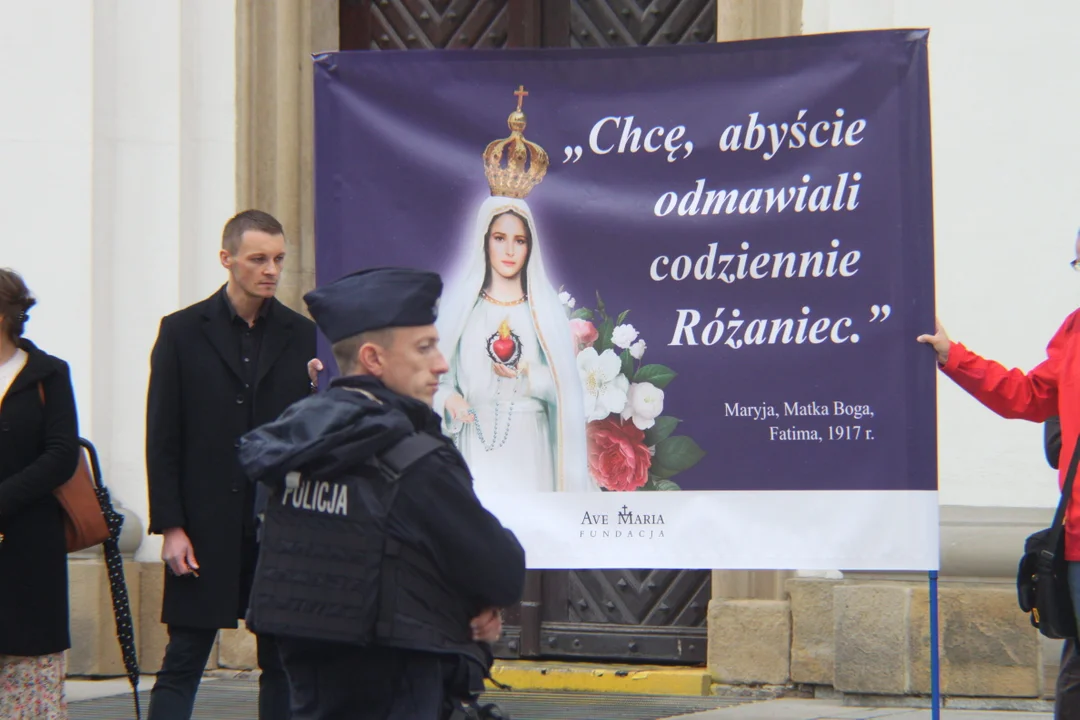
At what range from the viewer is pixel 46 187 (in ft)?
25.6

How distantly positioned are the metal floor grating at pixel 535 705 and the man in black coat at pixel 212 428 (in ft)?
5.64

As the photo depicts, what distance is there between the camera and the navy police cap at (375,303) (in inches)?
118

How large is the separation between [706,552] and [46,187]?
4.14 m

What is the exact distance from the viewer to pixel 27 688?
5.33 metres

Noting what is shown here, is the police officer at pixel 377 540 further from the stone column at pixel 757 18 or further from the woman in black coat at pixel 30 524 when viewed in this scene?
the stone column at pixel 757 18

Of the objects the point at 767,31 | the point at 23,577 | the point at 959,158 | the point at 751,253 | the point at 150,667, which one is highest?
the point at 767,31

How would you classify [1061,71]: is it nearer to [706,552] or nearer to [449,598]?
[706,552]

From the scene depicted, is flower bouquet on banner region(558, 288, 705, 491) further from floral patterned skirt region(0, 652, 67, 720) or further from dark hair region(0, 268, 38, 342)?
floral patterned skirt region(0, 652, 67, 720)

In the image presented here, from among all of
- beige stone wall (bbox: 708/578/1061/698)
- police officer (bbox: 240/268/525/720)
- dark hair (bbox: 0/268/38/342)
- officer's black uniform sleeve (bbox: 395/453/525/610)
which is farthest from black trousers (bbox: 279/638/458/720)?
beige stone wall (bbox: 708/578/1061/698)

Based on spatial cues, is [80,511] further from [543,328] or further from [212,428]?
[543,328]

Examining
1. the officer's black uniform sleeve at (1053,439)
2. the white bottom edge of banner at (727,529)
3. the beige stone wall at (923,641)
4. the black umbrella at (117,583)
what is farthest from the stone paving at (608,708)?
the white bottom edge of banner at (727,529)

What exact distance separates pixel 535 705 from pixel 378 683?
413 centimetres

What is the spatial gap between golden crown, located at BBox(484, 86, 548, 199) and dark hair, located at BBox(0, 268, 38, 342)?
4.87 ft

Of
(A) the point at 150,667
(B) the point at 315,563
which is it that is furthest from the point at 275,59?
(B) the point at 315,563
